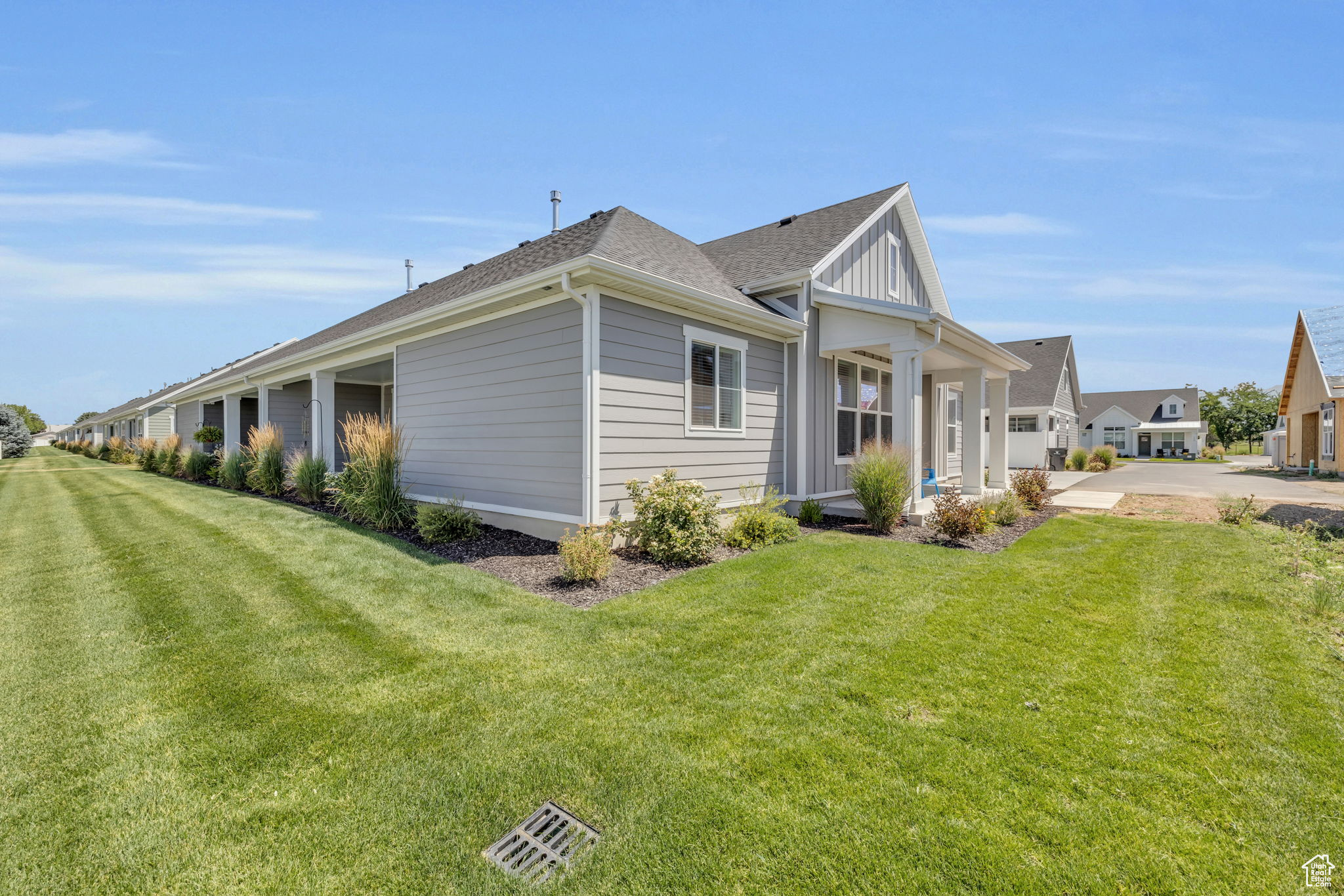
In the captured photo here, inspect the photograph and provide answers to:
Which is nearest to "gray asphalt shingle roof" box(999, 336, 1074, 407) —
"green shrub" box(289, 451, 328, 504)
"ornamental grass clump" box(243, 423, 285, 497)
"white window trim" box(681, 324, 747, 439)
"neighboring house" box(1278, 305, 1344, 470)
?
"neighboring house" box(1278, 305, 1344, 470)

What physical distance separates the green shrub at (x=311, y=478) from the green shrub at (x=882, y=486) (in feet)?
32.1

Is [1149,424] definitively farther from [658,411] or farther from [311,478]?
[311,478]

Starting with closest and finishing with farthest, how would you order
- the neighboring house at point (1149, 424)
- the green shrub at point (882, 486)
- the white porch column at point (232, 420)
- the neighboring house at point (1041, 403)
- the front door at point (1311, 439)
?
the green shrub at point (882, 486)
the white porch column at point (232, 420)
the front door at point (1311, 439)
the neighboring house at point (1041, 403)
the neighboring house at point (1149, 424)

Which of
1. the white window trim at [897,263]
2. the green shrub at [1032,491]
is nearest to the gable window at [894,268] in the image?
the white window trim at [897,263]

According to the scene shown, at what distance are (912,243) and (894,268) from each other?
50.0 inches

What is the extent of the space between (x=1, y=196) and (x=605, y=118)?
34.0 feet

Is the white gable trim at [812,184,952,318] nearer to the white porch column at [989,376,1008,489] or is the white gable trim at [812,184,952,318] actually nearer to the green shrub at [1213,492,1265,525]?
the white porch column at [989,376,1008,489]

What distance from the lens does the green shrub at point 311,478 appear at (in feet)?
34.6

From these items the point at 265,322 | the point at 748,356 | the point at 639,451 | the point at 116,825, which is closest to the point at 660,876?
the point at 116,825

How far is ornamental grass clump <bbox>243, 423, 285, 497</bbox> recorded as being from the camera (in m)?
11.6

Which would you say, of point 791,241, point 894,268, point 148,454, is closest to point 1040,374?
point 894,268

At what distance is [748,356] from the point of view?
27.5 feet

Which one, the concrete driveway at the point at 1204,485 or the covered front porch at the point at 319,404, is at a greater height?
the covered front porch at the point at 319,404

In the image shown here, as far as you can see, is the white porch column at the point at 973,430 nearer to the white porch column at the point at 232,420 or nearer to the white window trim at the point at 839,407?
the white window trim at the point at 839,407
